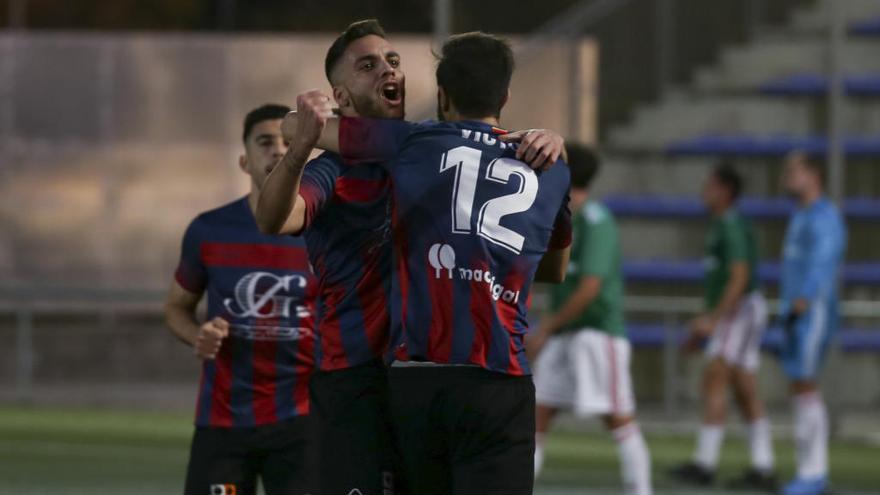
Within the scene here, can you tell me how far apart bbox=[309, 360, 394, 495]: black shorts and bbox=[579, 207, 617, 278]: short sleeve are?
210 inches

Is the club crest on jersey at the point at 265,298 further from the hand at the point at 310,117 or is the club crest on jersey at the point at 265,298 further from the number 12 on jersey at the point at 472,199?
the hand at the point at 310,117

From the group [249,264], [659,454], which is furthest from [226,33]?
[249,264]

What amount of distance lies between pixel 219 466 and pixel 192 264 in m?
0.81

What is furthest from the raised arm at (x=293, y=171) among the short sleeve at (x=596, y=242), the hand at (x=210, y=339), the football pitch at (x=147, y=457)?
the football pitch at (x=147, y=457)

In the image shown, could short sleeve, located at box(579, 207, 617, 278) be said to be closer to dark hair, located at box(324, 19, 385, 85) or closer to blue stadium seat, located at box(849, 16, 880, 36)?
dark hair, located at box(324, 19, 385, 85)

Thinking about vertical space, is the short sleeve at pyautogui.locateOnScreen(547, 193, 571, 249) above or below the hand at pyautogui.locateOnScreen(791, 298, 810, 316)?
above

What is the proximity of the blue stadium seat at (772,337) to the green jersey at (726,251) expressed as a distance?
11.6ft

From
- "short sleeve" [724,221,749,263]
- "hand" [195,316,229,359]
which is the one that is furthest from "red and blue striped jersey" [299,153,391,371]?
"short sleeve" [724,221,749,263]

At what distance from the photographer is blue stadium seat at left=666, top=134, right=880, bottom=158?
1797 centimetres

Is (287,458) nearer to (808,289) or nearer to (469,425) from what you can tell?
(469,425)

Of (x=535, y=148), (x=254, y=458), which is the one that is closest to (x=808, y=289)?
(x=254, y=458)

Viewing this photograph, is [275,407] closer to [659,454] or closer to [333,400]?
[333,400]

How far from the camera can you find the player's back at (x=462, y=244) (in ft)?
16.6

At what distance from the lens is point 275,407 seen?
22.6ft
